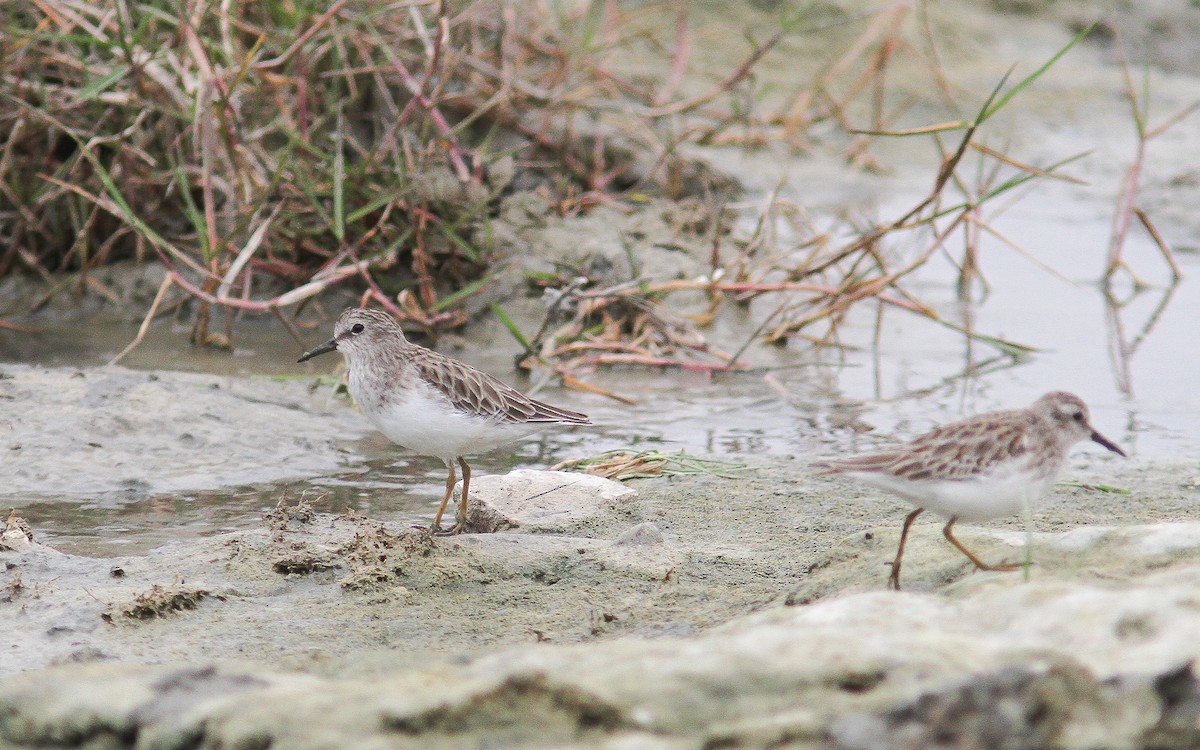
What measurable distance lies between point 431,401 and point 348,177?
3276 millimetres

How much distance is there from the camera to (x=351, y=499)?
6.09 m

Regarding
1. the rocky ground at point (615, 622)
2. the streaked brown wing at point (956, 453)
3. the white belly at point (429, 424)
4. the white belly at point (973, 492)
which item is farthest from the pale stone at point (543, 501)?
the white belly at point (973, 492)

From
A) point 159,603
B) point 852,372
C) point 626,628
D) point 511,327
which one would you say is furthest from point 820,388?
point 159,603

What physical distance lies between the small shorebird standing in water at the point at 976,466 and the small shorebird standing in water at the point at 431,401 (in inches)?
65.6

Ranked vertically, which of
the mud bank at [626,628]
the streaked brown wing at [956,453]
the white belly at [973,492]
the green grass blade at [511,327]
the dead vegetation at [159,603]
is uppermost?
the green grass blade at [511,327]

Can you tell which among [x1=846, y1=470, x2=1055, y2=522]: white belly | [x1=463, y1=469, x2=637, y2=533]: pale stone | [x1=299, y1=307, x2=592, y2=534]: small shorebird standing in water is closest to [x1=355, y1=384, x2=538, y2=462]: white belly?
[x1=299, y1=307, x2=592, y2=534]: small shorebird standing in water

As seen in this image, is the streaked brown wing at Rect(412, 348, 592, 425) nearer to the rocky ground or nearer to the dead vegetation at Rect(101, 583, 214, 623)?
the rocky ground

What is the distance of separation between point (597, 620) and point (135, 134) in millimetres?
5607

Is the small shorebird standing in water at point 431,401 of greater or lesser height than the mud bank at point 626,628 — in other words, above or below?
above

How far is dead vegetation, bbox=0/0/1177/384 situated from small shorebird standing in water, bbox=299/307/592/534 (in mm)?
1889

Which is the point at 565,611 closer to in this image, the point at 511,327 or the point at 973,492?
the point at 973,492

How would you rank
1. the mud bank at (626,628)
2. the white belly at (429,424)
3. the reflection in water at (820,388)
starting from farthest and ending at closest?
the reflection in water at (820,388) → the white belly at (429,424) → the mud bank at (626,628)

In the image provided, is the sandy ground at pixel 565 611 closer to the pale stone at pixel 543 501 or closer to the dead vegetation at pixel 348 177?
the pale stone at pixel 543 501

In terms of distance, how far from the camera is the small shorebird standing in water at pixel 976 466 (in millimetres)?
4168
